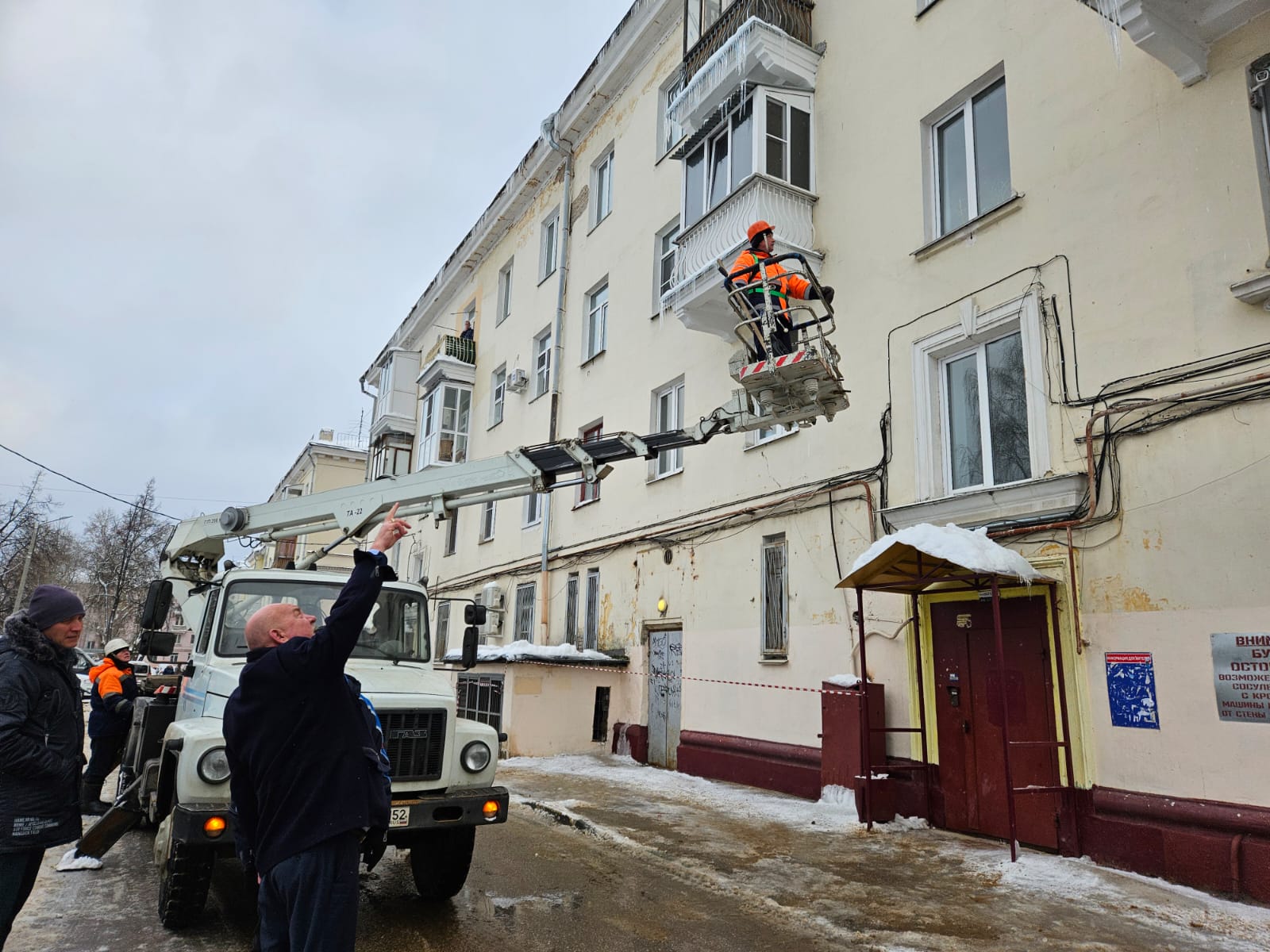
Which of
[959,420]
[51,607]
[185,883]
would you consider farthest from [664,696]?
[51,607]

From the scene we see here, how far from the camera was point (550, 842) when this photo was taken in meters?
7.68

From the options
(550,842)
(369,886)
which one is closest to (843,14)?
(550,842)

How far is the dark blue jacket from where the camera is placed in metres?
2.99

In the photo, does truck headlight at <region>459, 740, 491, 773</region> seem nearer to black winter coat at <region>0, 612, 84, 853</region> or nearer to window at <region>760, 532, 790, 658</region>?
black winter coat at <region>0, 612, 84, 853</region>

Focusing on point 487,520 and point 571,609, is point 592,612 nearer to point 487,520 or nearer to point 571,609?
point 571,609

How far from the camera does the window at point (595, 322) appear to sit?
17.0 metres

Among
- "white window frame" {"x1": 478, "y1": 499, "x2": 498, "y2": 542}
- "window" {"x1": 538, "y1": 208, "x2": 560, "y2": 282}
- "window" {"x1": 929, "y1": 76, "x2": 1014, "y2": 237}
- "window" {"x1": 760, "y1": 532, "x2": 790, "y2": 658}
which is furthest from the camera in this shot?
"white window frame" {"x1": 478, "y1": 499, "x2": 498, "y2": 542}

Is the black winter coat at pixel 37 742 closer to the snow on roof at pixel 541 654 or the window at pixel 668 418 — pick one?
the snow on roof at pixel 541 654

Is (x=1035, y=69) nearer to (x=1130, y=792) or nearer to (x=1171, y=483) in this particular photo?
(x=1171, y=483)

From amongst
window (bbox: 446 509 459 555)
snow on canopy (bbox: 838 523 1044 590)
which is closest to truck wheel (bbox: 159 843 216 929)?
snow on canopy (bbox: 838 523 1044 590)

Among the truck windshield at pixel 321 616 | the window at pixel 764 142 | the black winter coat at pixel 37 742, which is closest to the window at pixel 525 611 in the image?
the window at pixel 764 142

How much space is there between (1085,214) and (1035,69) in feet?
6.18

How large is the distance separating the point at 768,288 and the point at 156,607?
6115 mm

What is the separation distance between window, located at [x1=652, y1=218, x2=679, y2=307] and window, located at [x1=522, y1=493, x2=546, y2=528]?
16.4 ft
